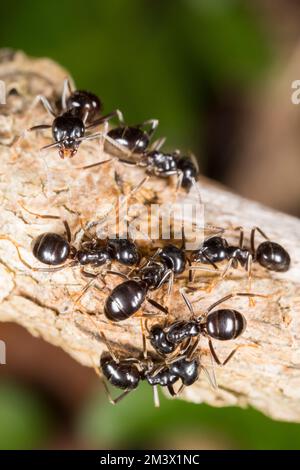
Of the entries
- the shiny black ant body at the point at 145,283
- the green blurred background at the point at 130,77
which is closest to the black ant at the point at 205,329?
the shiny black ant body at the point at 145,283

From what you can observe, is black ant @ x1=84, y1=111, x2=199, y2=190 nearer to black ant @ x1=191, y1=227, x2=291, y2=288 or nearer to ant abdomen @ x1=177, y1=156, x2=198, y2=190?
ant abdomen @ x1=177, y1=156, x2=198, y2=190

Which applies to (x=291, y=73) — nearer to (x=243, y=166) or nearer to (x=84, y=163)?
(x=243, y=166)

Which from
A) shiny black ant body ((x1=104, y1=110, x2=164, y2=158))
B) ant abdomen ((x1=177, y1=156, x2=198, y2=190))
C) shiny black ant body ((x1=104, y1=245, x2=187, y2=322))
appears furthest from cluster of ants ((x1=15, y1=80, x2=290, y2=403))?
ant abdomen ((x1=177, y1=156, x2=198, y2=190))

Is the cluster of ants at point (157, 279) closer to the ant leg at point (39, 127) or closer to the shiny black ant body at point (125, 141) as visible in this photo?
the ant leg at point (39, 127)

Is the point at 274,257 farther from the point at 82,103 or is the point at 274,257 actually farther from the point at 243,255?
the point at 82,103

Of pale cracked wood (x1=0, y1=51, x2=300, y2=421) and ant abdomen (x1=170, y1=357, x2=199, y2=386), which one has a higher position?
pale cracked wood (x1=0, y1=51, x2=300, y2=421)

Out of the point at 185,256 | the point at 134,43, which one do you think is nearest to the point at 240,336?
the point at 185,256
